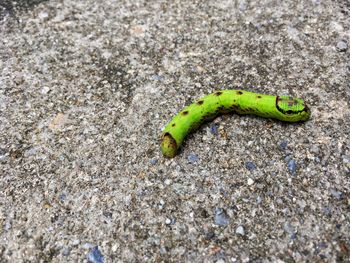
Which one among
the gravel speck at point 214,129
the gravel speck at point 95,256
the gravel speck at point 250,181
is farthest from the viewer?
the gravel speck at point 214,129

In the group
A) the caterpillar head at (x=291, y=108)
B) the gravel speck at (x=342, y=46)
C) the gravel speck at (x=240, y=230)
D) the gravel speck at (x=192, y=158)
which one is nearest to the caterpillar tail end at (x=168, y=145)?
the gravel speck at (x=192, y=158)

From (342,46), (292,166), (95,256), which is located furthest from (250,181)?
(342,46)

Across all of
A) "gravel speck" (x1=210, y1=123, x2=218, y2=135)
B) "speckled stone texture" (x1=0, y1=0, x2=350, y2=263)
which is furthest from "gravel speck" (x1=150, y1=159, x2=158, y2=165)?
"gravel speck" (x1=210, y1=123, x2=218, y2=135)

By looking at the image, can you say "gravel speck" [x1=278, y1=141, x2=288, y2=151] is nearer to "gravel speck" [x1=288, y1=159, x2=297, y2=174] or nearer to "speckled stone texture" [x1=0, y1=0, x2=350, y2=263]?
"speckled stone texture" [x1=0, y1=0, x2=350, y2=263]

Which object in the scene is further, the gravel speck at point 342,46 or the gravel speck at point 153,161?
the gravel speck at point 342,46

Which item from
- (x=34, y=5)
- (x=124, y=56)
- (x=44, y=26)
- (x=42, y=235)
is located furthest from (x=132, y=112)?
(x=34, y=5)

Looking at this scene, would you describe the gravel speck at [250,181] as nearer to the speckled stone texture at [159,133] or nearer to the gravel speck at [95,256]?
the speckled stone texture at [159,133]
